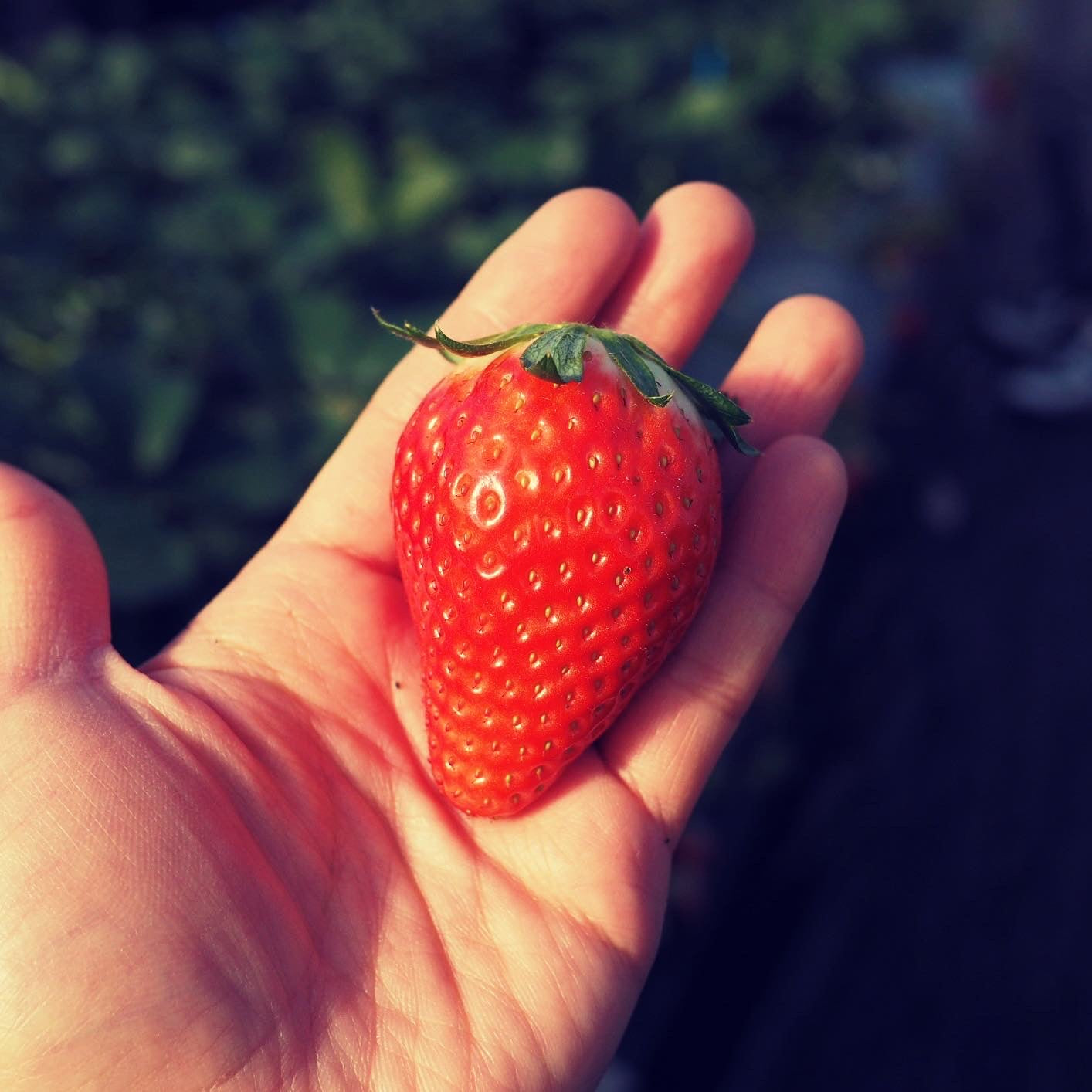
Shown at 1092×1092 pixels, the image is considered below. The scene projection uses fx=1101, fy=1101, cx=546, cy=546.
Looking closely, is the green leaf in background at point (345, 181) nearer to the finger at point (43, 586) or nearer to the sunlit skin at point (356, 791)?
the sunlit skin at point (356, 791)

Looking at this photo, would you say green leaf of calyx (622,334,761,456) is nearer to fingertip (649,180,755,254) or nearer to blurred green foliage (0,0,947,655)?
fingertip (649,180,755,254)

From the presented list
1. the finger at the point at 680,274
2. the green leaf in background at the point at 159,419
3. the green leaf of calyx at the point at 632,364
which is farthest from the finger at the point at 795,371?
the green leaf in background at the point at 159,419

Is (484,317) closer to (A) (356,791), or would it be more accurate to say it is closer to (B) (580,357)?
(B) (580,357)

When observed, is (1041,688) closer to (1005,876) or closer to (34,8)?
(1005,876)

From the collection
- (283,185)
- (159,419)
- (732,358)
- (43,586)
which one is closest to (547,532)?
(43,586)

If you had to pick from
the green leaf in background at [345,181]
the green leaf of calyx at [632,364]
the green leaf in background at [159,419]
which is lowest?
the green leaf in background at [159,419]

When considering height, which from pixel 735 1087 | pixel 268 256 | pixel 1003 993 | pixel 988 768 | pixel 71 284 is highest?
pixel 268 256

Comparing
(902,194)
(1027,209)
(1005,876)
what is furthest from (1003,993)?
(1027,209)
